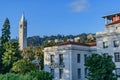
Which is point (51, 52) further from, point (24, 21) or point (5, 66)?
point (24, 21)

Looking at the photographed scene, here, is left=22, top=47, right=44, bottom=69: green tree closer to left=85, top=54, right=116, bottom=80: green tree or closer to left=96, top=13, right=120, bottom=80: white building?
left=96, top=13, right=120, bottom=80: white building

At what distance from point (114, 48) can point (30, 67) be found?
1633 cm

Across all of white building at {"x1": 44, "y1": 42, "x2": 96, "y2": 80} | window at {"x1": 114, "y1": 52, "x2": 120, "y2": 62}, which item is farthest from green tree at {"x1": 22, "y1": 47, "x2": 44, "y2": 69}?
window at {"x1": 114, "y1": 52, "x2": 120, "y2": 62}

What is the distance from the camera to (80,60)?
175 feet

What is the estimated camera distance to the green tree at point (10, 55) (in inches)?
2403

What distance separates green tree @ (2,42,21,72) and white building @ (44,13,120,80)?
8.33 metres

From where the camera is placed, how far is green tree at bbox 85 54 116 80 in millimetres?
38438

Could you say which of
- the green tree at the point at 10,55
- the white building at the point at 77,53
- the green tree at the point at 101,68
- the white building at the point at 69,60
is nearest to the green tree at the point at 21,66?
the white building at the point at 77,53

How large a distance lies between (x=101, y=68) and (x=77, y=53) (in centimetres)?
1408

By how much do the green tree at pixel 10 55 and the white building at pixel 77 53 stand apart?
8.33 m

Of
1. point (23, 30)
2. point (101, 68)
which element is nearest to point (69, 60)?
point (101, 68)

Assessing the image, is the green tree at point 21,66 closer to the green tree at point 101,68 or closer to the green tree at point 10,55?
the green tree at point 10,55

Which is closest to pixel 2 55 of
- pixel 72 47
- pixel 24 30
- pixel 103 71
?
pixel 72 47

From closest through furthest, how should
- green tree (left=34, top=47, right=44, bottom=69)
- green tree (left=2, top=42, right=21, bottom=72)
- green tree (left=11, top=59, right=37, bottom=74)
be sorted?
green tree (left=11, top=59, right=37, bottom=74) < green tree (left=2, top=42, right=21, bottom=72) < green tree (left=34, top=47, right=44, bottom=69)
